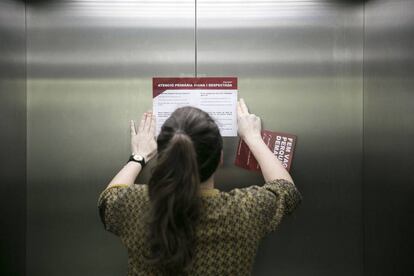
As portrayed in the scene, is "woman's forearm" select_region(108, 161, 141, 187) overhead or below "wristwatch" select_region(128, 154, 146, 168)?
below

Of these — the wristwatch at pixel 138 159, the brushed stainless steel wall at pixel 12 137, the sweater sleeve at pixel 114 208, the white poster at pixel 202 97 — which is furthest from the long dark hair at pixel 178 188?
the brushed stainless steel wall at pixel 12 137

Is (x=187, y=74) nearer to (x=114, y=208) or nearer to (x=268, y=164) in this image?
(x=268, y=164)

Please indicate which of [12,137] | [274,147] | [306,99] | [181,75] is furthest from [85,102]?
[306,99]

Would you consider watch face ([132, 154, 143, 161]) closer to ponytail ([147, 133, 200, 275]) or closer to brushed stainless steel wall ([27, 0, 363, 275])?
brushed stainless steel wall ([27, 0, 363, 275])

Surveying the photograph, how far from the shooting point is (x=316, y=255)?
1.61m

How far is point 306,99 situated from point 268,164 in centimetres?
48

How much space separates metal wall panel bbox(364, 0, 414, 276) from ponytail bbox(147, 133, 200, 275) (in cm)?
76

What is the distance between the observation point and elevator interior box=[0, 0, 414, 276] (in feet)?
5.21

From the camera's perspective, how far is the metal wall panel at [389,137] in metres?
1.26

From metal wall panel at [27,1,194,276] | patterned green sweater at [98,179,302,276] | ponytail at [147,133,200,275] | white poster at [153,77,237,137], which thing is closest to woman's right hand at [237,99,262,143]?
white poster at [153,77,237,137]

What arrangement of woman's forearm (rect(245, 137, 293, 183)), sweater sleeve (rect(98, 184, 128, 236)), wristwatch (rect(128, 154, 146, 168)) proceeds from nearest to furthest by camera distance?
sweater sleeve (rect(98, 184, 128, 236)) < woman's forearm (rect(245, 137, 293, 183)) < wristwatch (rect(128, 154, 146, 168))

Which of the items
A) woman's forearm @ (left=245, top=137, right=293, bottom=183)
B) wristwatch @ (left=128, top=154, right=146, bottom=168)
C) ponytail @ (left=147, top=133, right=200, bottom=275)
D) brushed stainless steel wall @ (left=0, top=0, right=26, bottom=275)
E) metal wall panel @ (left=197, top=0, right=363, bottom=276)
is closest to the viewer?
ponytail @ (left=147, top=133, right=200, bottom=275)

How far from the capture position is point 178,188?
3.01 ft

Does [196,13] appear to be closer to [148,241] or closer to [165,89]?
[165,89]
